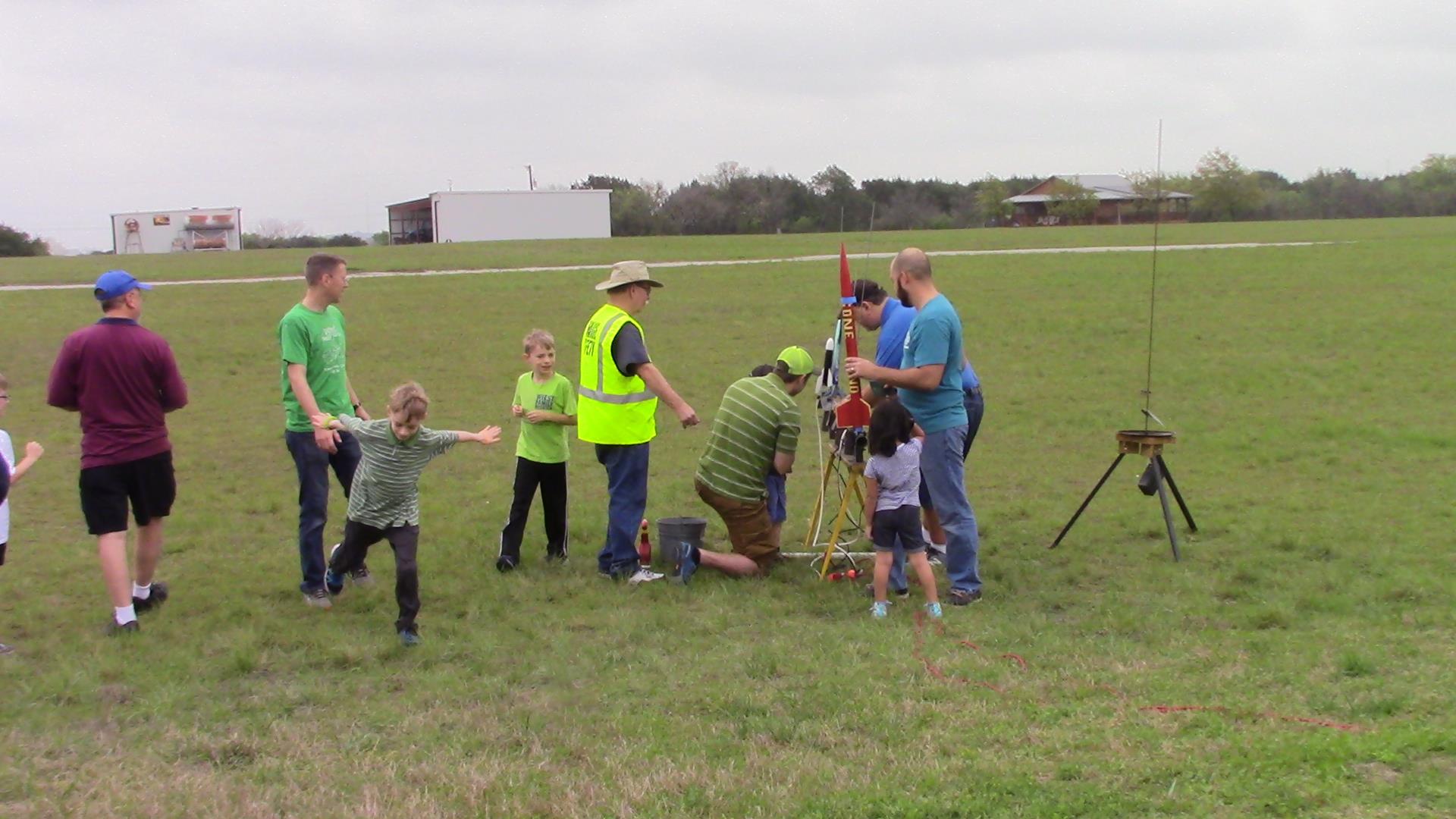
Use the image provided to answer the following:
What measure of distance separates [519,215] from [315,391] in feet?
183

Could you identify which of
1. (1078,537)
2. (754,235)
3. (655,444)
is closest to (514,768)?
(1078,537)

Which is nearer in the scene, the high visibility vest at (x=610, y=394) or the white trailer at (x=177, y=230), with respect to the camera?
the high visibility vest at (x=610, y=394)

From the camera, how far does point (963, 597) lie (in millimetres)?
6941

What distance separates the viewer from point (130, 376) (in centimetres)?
635

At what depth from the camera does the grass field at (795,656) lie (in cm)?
421

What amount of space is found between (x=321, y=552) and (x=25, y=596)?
1.86m

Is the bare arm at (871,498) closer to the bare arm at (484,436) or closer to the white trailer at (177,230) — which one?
the bare arm at (484,436)

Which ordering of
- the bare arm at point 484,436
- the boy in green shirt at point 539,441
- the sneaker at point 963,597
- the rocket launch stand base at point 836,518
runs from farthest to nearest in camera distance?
the boy in green shirt at point 539,441 → the rocket launch stand base at point 836,518 → the sneaker at point 963,597 → the bare arm at point 484,436

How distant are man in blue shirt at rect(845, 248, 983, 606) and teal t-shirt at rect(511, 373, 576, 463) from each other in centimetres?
195

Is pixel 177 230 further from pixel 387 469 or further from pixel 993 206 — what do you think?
pixel 387 469

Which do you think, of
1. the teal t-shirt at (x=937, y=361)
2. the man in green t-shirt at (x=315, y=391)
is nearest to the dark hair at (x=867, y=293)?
the teal t-shirt at (x=937, y=361)

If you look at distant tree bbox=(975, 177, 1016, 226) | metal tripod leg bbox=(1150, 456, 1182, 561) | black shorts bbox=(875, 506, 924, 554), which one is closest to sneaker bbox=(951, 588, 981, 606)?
black shorts bbox=(875, 506, 924, 554)

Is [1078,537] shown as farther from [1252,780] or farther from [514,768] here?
[514,768]

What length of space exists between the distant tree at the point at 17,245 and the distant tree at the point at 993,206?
43.5 metres
